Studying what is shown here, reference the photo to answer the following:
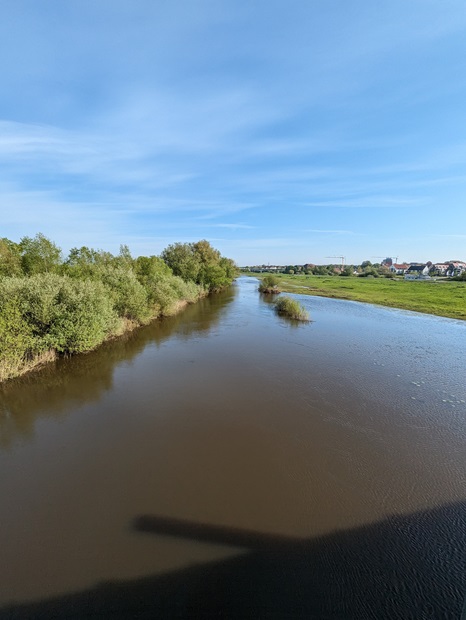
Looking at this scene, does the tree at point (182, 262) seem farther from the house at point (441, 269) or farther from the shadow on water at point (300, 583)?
the house at point (441, 269)

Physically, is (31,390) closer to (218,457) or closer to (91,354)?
(91,354)

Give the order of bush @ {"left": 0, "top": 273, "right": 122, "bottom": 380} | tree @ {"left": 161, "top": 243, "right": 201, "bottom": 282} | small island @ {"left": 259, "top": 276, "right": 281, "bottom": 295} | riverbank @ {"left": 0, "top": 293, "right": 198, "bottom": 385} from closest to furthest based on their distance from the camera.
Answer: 1. riverbank @ {"left": 0, "top": 293, "right": 198, "bottom": 385}
2. bush @ {"left": 0, "top": 273, "right": 122, "bottom": 380}
3. tree @ {"left": 161, "top": 243, "right": 201, "bottom": 282}
4. small island @ {"left": 259, "top": 276, "right": 281, "bottom": 295}

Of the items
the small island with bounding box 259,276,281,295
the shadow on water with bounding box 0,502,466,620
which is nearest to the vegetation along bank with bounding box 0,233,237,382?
the shadow on water with bounding box 0,502,466,620

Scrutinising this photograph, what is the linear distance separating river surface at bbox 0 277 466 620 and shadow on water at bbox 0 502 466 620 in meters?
0.02

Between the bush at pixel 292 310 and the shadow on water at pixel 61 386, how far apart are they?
12905mm

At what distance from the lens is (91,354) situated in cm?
1661

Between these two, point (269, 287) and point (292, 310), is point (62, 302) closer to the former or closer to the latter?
point (292, 310)

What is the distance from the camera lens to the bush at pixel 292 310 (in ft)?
91.6

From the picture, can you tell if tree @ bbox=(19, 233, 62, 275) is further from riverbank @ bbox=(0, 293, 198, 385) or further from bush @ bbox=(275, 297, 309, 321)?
bush @ bbox=(275, 297, 309, 321)

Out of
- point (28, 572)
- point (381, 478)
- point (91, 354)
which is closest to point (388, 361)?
point (381, 478)

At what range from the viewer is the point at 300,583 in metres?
4.52

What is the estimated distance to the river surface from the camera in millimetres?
4434

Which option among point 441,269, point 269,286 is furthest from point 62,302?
point 441,269

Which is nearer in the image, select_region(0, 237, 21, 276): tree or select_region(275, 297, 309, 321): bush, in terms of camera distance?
select_region(0, 237, 21, 276): tree
